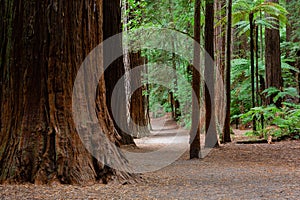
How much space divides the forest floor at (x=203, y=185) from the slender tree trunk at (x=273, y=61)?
8015mm

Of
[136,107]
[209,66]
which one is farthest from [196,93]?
[136,107]

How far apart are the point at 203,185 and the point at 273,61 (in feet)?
39.6

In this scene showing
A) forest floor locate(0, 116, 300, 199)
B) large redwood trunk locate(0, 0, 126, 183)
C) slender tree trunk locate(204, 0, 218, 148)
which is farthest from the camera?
slender tree trunk locate(204, 0, 218, 148)

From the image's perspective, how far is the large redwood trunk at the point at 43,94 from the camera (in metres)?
5.13

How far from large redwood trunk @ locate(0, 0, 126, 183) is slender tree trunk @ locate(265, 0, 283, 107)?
12379mm

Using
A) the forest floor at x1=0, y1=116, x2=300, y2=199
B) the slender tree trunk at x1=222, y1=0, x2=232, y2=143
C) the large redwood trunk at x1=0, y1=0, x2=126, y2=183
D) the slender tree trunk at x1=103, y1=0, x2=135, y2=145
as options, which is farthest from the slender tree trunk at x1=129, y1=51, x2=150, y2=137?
the large redwood trunk at x1=0, y1=0, x2=126, y2=183

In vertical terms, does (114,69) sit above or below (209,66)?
above

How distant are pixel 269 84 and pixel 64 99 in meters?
12.9

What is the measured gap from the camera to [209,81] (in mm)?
10688

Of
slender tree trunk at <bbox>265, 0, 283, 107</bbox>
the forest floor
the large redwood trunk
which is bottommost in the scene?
the forest floor

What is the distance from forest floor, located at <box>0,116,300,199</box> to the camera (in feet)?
15.2

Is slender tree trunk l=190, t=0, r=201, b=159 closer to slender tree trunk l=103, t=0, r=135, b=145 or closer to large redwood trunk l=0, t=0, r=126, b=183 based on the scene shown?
slender tree trunk l=103, t=0, r=135, b=145

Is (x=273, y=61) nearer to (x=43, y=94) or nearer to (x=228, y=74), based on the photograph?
(x=228, y=74)

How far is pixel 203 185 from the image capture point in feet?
18.1
